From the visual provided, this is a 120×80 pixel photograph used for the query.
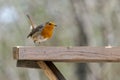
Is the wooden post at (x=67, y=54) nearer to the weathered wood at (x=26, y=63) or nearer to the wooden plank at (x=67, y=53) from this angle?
the wooden plank at (x=67, y=53)

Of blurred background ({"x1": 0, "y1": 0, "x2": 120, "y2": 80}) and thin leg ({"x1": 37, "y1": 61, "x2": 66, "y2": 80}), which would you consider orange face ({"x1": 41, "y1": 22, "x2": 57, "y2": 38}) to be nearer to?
thin leg ({"x1": 37, "y1": 61, "x2": 66, "y2": 80})

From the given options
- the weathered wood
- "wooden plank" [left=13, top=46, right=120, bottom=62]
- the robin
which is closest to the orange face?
the robin

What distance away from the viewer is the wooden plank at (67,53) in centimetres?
486

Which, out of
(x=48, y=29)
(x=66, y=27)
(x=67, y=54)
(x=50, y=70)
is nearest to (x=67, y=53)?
(x=67, y=54)

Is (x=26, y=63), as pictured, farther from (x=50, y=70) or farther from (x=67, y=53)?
(x=67, y=53)

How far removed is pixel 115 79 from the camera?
48.8 ft

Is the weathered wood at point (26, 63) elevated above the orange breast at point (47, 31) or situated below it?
below

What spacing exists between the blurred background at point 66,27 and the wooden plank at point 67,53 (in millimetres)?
8820

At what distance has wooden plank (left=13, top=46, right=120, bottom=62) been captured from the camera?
4.86 metres

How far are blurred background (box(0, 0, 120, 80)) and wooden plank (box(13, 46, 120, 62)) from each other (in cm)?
882

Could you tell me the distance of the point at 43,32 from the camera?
6395 mm

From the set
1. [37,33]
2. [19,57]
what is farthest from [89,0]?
[19,57]

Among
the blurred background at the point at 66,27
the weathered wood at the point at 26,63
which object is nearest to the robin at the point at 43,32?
the weathered wood at the point at 26,63

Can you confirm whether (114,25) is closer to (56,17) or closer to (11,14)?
(56,17)
